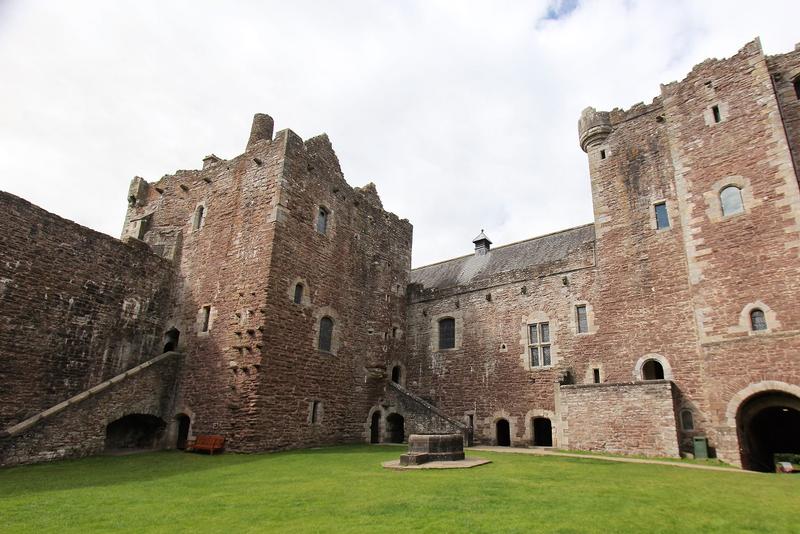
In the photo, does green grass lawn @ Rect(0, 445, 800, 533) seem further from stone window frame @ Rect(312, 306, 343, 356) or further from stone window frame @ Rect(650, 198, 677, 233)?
stone window frame @ Rect(650, 198, 677, 233)

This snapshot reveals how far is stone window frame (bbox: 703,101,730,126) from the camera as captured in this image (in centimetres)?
1697

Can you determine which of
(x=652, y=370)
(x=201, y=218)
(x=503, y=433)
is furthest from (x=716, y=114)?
(x=201, y=218)

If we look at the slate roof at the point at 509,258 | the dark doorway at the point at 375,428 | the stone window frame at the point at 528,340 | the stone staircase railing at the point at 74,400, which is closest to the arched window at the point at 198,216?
the stone staircase railing at the point at 74,400

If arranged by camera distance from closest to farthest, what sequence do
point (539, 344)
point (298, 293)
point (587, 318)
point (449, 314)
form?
1. point (298, 293)
2. point (587, 318)
3. point (539, 344)
4. point (449, 314)

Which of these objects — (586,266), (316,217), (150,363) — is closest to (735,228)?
(586,266)

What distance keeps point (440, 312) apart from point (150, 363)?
13.1 m

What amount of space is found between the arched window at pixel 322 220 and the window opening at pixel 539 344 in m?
9.85

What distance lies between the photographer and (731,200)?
16.0m

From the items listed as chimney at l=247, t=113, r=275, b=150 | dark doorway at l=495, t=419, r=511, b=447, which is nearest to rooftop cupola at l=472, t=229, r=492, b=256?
dark doorway at l=495, t=419, r=511, b=447

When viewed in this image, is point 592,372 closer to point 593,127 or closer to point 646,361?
point 646,361

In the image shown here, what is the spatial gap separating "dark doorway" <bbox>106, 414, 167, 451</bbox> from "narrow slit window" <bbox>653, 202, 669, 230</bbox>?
65.4 ft

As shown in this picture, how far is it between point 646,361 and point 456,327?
8.60m

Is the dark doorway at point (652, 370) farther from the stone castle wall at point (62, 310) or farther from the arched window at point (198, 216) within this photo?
the arched window at point (198, 216)

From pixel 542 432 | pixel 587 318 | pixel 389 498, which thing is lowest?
pixel 389 498
